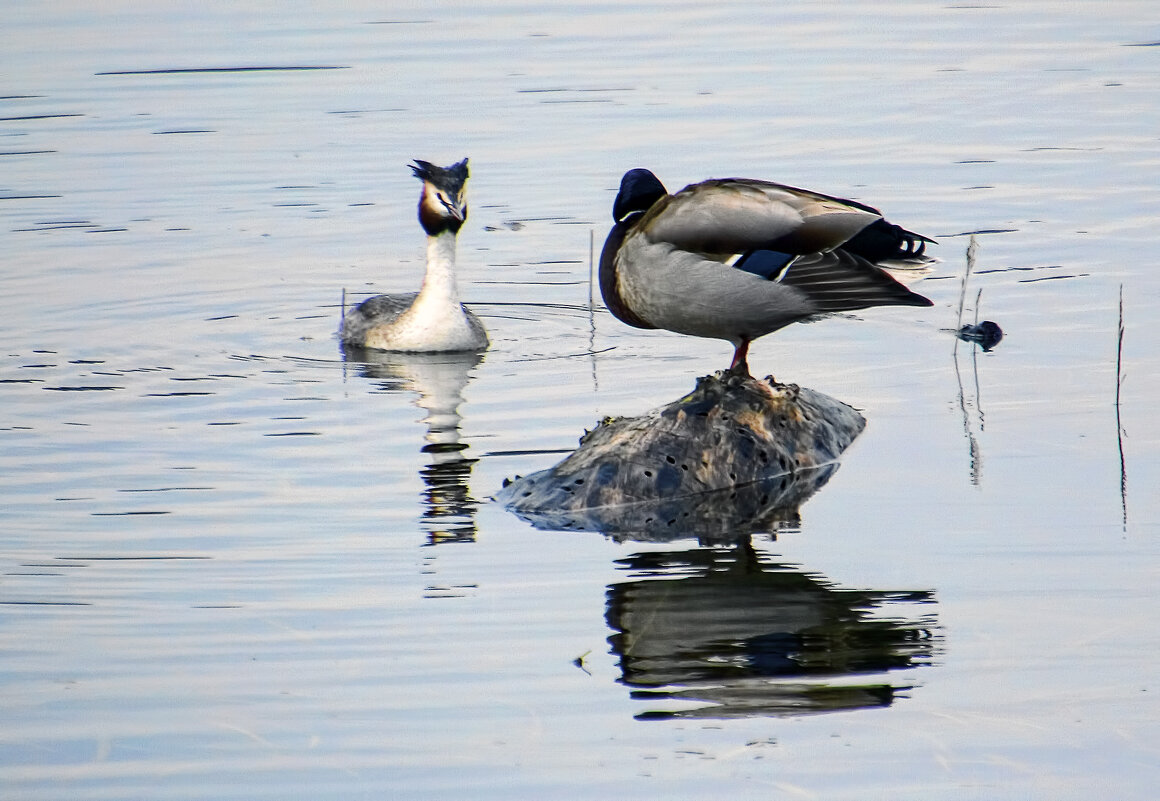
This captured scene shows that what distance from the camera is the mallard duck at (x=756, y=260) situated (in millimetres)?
8758

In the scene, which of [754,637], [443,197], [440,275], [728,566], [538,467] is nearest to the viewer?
[754,637]

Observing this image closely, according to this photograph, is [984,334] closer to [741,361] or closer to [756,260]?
[741,361]

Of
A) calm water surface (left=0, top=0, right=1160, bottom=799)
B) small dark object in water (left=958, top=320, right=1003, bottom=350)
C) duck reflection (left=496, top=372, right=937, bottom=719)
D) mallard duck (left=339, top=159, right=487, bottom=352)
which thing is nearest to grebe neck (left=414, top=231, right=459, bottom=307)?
mallard duck (left=339, top=159, right=487, bottom=352)

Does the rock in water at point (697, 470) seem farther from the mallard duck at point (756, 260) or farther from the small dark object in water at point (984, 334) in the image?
the small dark object in water at point (984, 334)

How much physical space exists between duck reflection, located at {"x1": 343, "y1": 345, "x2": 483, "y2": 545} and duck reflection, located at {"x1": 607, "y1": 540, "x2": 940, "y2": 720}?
43.6 inches

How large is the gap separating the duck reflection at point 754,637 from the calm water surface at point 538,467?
21mm

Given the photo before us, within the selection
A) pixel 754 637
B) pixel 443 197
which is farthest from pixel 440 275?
pixel 754 637

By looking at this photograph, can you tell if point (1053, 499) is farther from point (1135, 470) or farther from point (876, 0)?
point (876, 0)

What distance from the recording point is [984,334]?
11672 mm

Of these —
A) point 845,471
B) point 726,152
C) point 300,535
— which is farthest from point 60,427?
point 726,152

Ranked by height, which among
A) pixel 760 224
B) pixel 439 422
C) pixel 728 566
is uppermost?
pixel 760 224

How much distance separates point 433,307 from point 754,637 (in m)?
6.68

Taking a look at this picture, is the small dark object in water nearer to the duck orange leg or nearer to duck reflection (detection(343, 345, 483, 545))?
the duck orange leg

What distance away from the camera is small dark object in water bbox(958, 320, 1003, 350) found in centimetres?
1160
